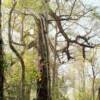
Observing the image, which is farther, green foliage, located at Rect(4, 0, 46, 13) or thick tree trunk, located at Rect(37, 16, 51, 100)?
thick tree trunk, located at Rect(37, 16, 51, 100)

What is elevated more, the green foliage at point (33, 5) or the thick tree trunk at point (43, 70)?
the green foliage at point (33, 5)

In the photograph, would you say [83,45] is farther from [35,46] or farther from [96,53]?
[96,53]

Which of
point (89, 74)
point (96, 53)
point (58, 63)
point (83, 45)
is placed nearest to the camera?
point (83, 45)

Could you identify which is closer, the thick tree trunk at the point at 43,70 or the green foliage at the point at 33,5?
the green foliage at the point at 33,5

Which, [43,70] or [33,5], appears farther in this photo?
[43,70]

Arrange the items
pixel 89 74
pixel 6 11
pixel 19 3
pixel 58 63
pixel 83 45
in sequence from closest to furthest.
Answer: pixel 19 3 → pixel 6 11 → pixel 83 45 → pixel 58 63 → pixel 89 74

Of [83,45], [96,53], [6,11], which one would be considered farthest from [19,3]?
[96,53]

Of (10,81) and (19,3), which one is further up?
(19,3)

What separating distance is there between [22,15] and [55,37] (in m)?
2.26

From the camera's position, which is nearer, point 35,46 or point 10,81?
point 10,81

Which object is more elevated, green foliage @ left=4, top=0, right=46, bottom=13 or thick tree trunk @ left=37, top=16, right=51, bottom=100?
green foliage @ left=4, top=0, right=46, bottom=13

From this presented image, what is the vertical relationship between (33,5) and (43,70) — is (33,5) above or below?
above

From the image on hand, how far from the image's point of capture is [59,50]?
2122cm

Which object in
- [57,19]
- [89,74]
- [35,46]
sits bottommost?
[89,74]
